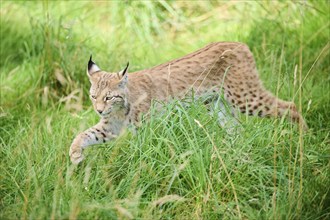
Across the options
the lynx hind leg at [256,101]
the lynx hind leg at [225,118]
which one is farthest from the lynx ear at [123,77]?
the lynx hind leg at [256,101]

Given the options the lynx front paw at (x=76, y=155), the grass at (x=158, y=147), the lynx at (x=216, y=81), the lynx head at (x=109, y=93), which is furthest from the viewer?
the lynx at (x=216, y=81)

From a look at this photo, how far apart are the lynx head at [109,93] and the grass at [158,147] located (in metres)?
0.27

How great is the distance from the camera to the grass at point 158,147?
4.88 metres

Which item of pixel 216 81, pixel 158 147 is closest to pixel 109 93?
pixel 158 147

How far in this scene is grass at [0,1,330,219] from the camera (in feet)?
Result: 16.0

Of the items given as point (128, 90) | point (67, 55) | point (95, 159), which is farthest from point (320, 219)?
point (67, 55)

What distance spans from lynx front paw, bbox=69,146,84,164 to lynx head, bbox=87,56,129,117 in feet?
1.56

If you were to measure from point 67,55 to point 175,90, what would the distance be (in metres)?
1.58

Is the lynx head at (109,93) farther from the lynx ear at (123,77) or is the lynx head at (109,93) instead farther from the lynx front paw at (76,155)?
the lynx front paw at (76,155)

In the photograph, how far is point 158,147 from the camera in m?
5.37

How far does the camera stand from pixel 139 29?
895cm

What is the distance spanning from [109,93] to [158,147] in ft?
2.96

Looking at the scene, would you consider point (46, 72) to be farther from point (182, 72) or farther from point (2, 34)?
point (182, 72)

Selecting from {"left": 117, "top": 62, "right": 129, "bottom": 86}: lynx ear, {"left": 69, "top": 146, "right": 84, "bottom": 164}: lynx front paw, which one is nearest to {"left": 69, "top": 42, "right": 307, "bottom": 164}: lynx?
{"left": 117, "top": 62, "right": 129, "bottom": 86}: lynx ear
